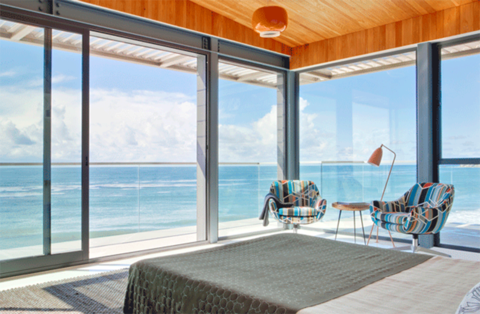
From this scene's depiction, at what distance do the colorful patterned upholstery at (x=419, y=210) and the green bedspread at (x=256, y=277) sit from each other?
1.93 metres

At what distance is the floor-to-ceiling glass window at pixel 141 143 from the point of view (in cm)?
1345

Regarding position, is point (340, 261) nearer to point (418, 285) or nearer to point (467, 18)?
point (418, 285)

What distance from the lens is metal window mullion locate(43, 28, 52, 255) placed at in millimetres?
3861

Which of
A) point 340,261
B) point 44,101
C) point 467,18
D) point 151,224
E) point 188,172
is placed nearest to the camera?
point 340,261

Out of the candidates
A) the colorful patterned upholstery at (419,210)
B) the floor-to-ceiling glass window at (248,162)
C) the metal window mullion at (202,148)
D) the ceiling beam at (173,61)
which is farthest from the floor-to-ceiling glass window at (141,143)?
the colorful patterned upholstery at (419,210)

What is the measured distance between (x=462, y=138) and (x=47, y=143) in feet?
15.5

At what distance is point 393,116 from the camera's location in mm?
5387

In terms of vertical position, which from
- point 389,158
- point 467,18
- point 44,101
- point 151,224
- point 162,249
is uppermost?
point 467,18

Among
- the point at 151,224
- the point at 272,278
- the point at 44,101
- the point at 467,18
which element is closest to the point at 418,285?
the point at 272,278

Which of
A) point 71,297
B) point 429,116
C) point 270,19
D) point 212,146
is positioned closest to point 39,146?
point 71,297

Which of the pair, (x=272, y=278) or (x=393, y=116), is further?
(x=393, y=116)

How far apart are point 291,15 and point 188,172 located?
13636mm

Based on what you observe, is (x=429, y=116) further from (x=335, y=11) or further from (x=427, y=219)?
(x=335, y=11)

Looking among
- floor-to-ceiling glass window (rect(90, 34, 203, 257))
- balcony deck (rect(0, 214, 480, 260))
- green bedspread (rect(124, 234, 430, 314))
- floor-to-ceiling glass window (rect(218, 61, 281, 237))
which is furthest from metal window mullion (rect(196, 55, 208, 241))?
floor-to-ceiling glass window (rect(90, 34, 203, 257))
